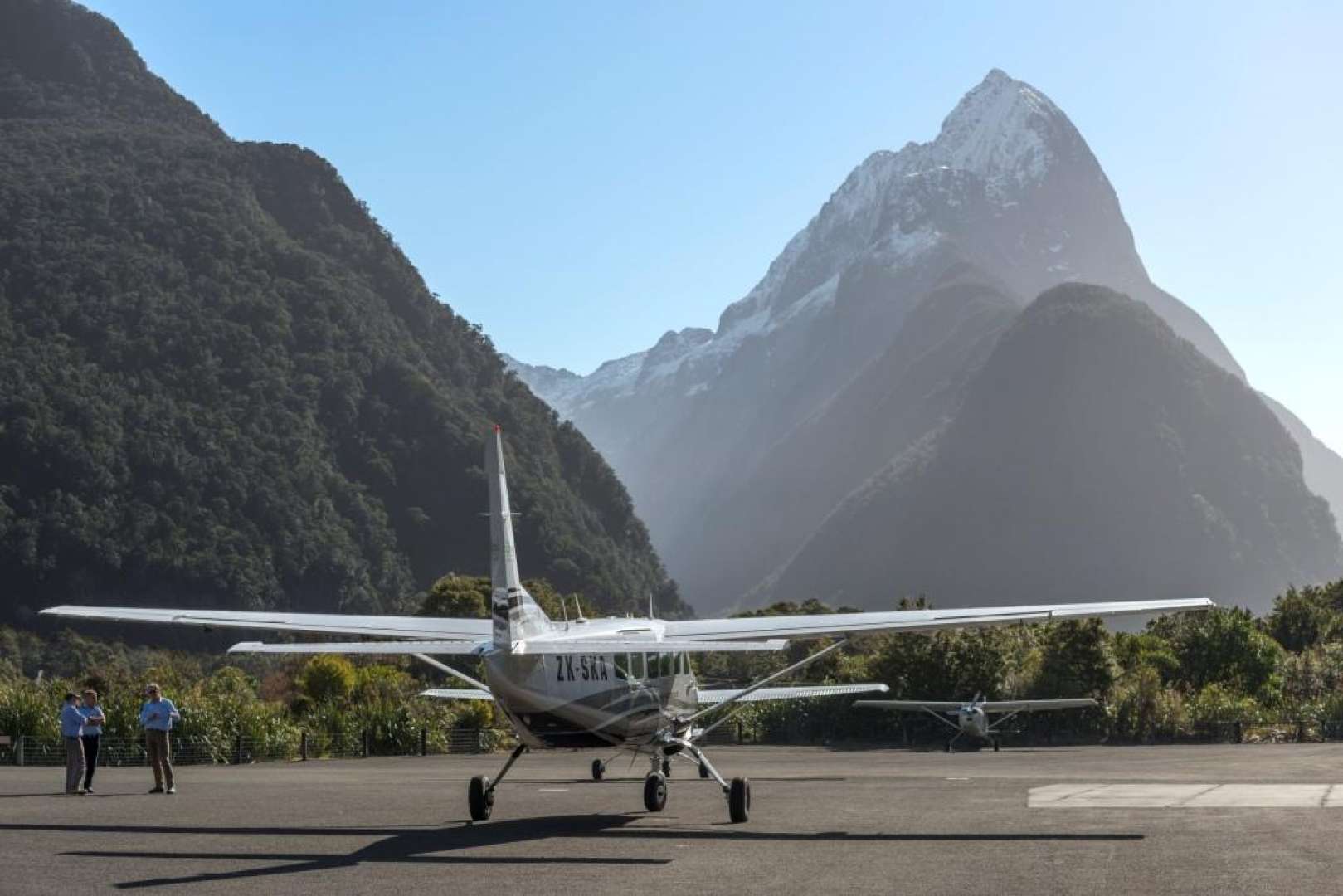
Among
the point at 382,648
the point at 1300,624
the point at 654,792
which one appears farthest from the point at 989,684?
the point at 382,648

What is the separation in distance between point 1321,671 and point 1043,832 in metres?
43.4

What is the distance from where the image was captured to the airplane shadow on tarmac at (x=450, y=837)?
13.5 m

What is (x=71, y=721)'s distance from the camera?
847 inches

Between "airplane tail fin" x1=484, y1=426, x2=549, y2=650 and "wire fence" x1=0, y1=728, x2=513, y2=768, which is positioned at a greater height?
"airplane tail fin" x1=484, y1=426, x2=549, y2=650

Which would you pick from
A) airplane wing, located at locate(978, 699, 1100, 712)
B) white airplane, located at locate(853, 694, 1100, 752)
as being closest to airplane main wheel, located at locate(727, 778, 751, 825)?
white airplane, located at locate(853, 694, 1100, 752)

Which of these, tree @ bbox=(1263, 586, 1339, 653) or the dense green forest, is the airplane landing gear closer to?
the dense green forest

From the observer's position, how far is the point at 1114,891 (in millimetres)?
11086

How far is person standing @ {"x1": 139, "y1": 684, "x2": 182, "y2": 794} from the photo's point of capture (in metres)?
21.6

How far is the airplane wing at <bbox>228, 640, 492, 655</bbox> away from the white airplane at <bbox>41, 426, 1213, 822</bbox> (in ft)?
0.07

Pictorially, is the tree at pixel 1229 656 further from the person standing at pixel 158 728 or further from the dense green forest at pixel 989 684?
the person standing at pixel 158 728

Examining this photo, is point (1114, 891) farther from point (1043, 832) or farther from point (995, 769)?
point (995, 769)

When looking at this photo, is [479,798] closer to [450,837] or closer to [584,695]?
[450,837]

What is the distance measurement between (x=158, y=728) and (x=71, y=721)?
3.75 feet

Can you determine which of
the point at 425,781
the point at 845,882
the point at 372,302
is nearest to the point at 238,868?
the point at 845,882
